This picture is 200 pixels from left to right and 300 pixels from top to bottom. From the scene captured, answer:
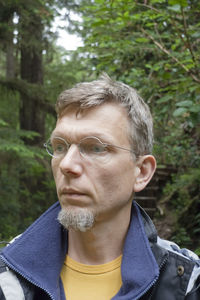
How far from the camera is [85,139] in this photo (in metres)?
1.79

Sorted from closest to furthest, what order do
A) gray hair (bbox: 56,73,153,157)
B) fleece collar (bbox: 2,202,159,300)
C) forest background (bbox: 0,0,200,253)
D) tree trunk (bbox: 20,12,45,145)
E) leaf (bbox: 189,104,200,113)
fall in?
fleece collar (bbox: 2,202,159,300) → gray hair (bbox: 56,73,153,157) → leaf (bbox: 189,104,200,113) → forest background (bbox: 0,0,200,253) → tree trunk (bbox: 20,12,45,145)

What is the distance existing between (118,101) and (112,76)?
14.3ft

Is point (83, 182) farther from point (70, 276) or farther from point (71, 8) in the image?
point (71, 8)

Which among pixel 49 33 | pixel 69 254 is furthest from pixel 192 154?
pixel 69 254

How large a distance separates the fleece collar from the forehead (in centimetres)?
51

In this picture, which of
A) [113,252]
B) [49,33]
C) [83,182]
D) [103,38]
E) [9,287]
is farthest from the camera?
[49,33]

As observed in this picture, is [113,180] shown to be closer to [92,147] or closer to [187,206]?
[92,147]

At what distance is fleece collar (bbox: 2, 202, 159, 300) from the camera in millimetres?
1663

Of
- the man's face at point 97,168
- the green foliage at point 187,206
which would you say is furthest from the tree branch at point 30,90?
the man's face at point 97,168

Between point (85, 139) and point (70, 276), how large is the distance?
74 cm

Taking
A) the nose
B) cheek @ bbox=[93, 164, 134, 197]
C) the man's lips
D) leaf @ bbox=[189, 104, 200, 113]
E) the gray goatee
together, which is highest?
leaf @ bbox=[189, 104, 200, 113]

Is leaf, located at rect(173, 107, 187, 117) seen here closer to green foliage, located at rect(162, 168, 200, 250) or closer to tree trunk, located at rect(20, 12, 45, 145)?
green foliage, located at rect(162, 168, 200, 250)

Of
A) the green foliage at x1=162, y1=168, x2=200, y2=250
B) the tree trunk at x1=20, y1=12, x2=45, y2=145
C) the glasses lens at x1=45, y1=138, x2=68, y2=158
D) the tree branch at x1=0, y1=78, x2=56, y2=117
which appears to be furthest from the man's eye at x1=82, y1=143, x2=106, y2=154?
the tree branch at x1=0, y1=78, x2=56, y2=117

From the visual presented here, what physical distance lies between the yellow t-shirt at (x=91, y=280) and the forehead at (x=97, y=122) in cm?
70
